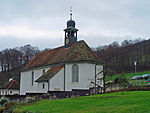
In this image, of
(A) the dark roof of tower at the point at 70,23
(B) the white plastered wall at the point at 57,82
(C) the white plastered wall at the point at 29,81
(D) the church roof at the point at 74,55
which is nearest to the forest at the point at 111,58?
(C) the white plastered wall at the point at 29,81

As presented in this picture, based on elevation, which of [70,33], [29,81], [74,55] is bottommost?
[29,81]

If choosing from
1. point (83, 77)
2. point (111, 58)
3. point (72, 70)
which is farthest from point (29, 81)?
point (111, 58)

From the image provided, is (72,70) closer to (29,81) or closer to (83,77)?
(83,77)

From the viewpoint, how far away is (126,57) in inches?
3381

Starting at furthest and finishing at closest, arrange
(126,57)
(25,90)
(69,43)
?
(126,57) → (25,90) → (69,43)

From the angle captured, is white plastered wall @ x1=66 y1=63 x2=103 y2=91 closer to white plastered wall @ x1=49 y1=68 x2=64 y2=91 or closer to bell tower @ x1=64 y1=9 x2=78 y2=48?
white plastered wall @ x1=49 y1=68 x2=64 y2=91

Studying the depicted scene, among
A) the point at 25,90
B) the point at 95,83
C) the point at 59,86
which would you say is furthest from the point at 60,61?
the point at 25,90

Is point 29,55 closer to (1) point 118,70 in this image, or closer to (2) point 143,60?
(1) point 118,70

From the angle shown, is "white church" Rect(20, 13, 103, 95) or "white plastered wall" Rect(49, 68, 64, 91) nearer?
"white church" Rect(20, 13, 103, 95)

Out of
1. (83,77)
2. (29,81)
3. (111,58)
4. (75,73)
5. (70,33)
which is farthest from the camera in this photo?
(111,58)

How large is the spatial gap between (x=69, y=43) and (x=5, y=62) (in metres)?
49.2

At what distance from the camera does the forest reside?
257 feet

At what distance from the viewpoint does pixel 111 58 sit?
3469 inches

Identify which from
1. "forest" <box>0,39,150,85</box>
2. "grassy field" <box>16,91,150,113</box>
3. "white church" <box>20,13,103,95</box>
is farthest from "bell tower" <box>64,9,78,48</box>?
"forest" <box>0,39,150,85</box>
